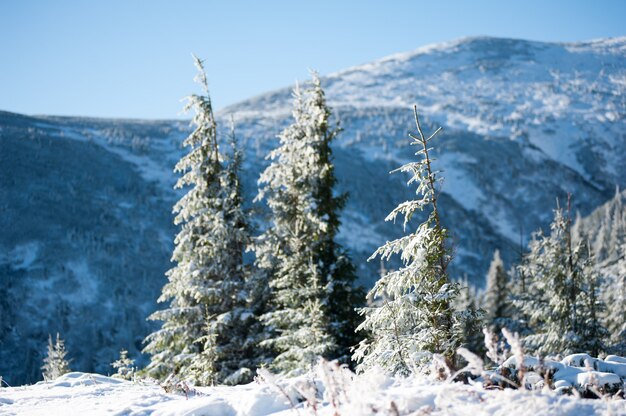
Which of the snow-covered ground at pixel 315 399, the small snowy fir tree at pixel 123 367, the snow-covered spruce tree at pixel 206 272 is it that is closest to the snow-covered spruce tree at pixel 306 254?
the snow-covered spruce tree at pixel 206 272

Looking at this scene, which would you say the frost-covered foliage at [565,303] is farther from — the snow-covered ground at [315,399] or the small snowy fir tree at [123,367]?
the snow-covered ground at [315,399]

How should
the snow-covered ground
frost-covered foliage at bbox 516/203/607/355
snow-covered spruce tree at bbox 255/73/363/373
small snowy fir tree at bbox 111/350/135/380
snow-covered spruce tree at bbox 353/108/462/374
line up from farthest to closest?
frost-covered foliage at bbox 516/203/607/355
small snowy fir tree at bbox 111/350/135/380
snow-covered spruce tree at bbox 255/73/363/373
snow-covered spruce tree at bbox 353/108/462/374
the snow-covered ground

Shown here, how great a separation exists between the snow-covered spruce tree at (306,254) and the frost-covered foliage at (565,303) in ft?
29.5

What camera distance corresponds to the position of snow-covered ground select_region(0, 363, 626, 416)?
3541 mm

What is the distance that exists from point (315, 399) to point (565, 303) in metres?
17.8

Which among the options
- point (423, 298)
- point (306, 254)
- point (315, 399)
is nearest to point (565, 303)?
point (306, 254)

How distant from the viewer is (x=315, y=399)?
4.08 metres

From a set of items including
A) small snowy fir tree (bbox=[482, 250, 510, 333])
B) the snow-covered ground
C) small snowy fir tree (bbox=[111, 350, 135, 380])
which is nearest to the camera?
the snow-covered ground

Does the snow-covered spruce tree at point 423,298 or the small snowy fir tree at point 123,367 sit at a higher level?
the snow-covered spruce tree at point 423,298

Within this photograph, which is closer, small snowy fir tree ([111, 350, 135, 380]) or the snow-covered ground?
the snow-covered ground

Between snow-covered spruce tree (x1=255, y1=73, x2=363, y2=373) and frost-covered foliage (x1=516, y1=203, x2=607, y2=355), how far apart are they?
900 cm

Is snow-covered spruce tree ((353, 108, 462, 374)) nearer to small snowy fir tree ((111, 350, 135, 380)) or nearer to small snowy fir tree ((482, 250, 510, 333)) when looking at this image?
small snowy fir tree ((111, 350, 135, 380))

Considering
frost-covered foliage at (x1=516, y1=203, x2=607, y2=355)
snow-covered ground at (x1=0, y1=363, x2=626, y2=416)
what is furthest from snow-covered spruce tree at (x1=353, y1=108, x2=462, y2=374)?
frost-covered foliage at (x1=516, y1=203, x2=607, y2=355)

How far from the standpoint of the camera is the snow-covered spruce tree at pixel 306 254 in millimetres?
13641
